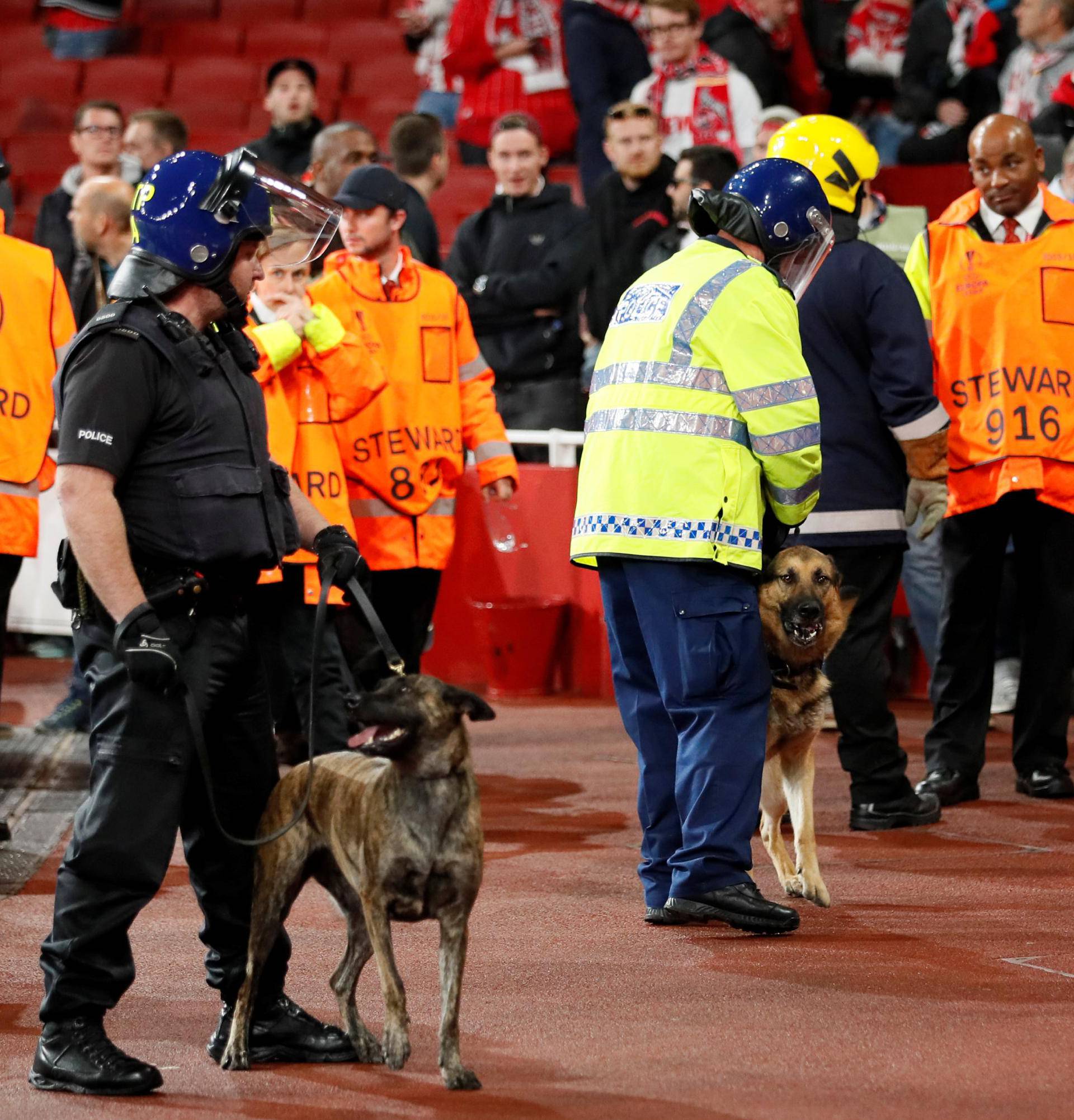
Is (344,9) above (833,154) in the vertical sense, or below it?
above

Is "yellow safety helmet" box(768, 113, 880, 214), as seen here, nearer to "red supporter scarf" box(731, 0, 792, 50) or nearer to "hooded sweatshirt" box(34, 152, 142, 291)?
"hooded sweatshirt" box(34, 152, 142, 291)

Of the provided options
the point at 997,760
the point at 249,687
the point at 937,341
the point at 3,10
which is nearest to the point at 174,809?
the point at 249,687

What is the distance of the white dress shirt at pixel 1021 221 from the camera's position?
269 inches

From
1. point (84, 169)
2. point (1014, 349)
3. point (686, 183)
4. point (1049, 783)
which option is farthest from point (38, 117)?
point (1049, 783)

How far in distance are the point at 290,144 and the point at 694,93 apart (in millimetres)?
2792

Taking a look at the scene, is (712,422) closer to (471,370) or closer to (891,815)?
(891,815)

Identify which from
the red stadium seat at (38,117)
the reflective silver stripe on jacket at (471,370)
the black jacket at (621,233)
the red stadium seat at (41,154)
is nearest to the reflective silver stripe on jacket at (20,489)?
the reflective silver stripe on jacket at (471,370)

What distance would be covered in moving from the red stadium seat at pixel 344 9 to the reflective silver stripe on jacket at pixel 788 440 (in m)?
12.5

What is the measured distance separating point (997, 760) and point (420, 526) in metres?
2.73

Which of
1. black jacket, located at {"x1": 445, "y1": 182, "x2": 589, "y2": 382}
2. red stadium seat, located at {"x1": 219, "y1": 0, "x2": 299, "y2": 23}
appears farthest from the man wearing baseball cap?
red stadium seat, located at {"x1": 219, "y1": 0, "x2": 299, "y2": 23}

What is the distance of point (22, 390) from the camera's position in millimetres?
6500

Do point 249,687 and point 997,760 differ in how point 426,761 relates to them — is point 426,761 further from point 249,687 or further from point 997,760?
point 997,760

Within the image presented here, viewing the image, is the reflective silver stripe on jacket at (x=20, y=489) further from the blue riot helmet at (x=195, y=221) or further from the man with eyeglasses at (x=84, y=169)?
the man with eyeglasses at (x=84, y=169)

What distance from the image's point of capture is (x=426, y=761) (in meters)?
3.84
